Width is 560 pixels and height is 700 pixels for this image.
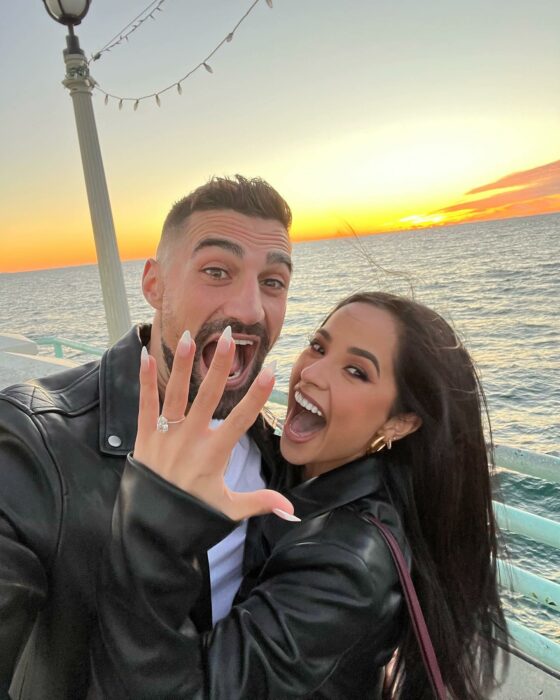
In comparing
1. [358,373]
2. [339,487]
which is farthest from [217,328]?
[339,487]

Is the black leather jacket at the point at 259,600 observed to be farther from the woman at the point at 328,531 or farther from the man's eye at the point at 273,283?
the man's eye at the point at 273,283

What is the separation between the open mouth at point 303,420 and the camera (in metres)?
1.78

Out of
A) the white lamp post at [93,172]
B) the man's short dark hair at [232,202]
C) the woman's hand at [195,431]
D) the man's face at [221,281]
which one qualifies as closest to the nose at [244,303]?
the man's face at [221,281]

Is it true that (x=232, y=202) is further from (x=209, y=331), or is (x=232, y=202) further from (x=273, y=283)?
(x=209, y=331)

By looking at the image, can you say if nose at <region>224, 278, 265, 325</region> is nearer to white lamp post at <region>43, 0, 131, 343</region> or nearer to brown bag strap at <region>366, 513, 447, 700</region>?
brown bag strap at <region>366, 513, 447, 700</region>

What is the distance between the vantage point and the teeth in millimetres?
1779

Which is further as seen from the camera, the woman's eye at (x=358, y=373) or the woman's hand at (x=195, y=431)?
the woman's eye at (x=358, y=373)

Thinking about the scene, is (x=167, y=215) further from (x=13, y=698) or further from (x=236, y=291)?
(x=13, y=698)

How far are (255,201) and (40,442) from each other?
3.41 ft

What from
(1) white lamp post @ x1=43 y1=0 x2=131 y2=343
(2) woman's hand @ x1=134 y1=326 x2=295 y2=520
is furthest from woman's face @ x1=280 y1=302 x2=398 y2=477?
(1) white lamp post @ x1=43 y1=0 x2=131 y2=343

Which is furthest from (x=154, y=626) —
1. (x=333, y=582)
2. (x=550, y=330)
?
(x=550, y=330)

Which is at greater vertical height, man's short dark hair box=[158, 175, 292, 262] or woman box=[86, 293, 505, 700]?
man's short dark hair box=[158, 175, 292, 262]

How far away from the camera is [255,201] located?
176 cm

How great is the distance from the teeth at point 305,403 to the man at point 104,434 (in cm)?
18
